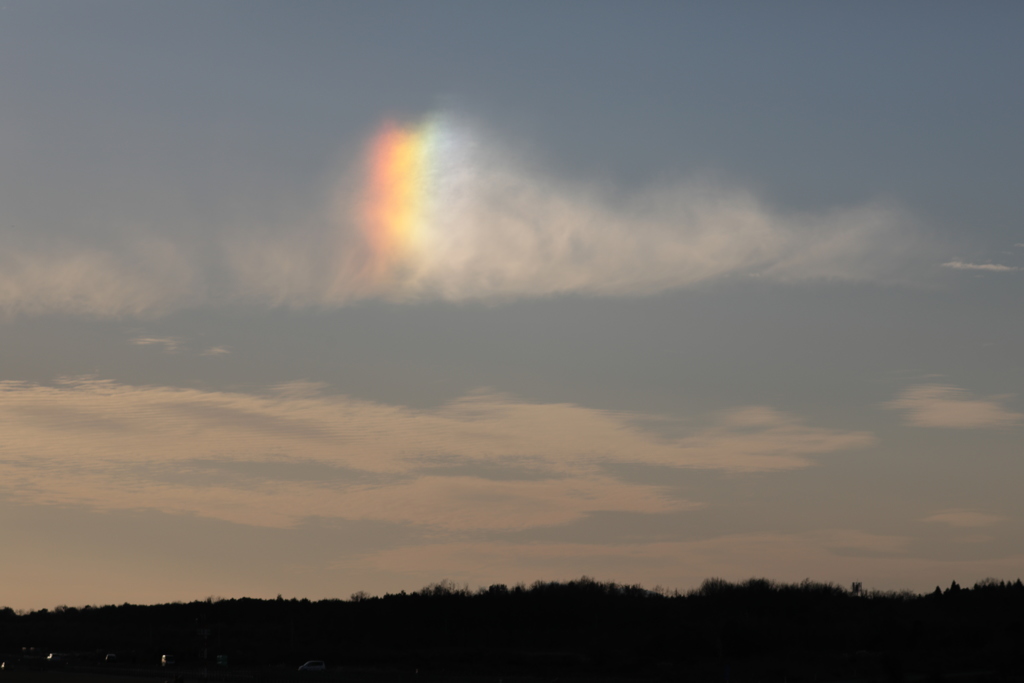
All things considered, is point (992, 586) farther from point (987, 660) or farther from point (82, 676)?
point (82, 676)

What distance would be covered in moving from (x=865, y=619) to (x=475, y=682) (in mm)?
95442

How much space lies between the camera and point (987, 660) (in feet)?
399

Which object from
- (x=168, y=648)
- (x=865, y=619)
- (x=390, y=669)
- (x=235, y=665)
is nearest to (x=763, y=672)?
(x=390, y=669)

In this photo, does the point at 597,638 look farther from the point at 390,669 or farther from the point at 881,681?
the point at 881,681

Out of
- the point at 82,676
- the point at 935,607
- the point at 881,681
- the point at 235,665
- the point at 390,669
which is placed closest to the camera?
the point at 881,681

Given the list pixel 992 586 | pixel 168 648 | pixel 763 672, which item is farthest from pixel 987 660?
pixel 168 648

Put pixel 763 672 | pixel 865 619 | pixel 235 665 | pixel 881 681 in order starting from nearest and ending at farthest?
1. pixel 881 681
2. pixel 763 672
3. pixel 235 665
4. pixel 865 619

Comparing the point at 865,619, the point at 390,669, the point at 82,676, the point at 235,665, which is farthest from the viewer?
the point at 865,619

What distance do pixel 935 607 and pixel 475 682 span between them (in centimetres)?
11526

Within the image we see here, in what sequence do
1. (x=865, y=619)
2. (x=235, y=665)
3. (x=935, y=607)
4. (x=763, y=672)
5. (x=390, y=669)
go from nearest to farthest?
1. (x=763, y=672)
2. (x=390, y=669)
3. (x=235, y=665)
4. (x=865, y=619)
5. (x=935, y=607)

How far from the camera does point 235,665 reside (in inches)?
6432

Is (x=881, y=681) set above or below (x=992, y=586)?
below

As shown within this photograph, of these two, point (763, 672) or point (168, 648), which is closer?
point (763, 672)

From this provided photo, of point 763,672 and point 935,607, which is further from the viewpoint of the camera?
point 935,607
